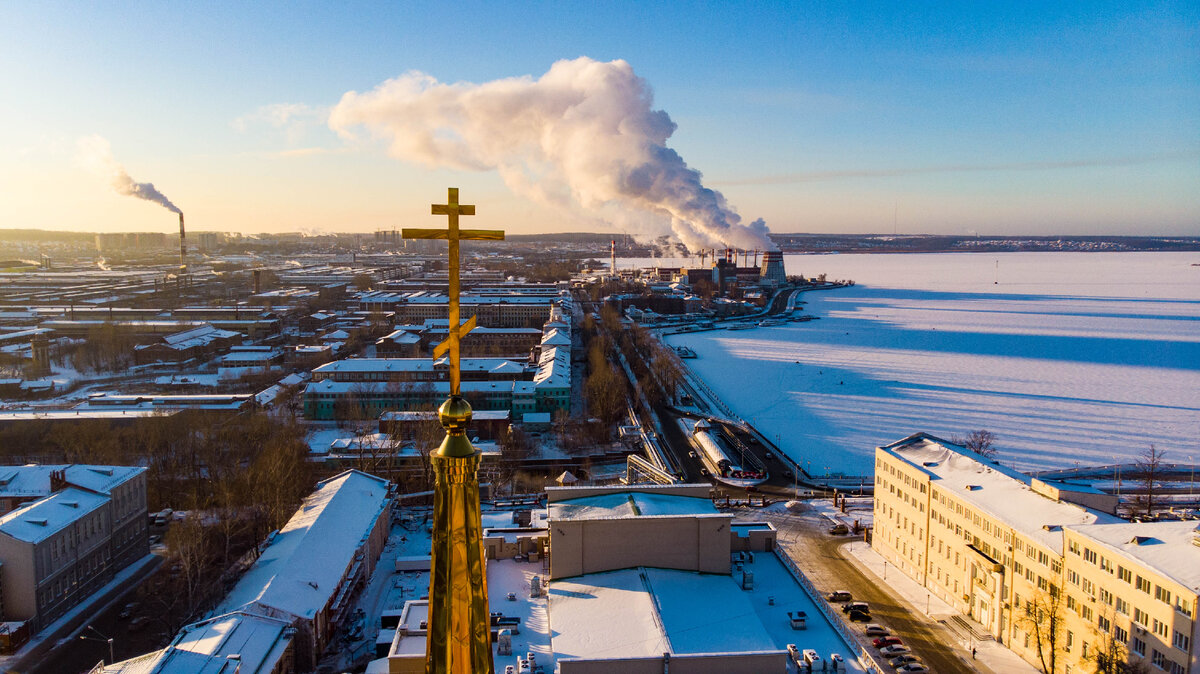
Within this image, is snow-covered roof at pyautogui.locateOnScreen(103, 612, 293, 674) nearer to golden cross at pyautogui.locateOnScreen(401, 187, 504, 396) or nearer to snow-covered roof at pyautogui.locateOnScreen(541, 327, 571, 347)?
golden cross at pyautogui.locateOnScreen(401, 187, 504, 396)

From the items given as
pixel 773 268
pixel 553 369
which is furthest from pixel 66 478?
pixel 773 268

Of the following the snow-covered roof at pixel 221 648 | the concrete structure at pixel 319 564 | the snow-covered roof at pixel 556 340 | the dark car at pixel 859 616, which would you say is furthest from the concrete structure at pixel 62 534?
the snow-covered roof at pixel 556 340

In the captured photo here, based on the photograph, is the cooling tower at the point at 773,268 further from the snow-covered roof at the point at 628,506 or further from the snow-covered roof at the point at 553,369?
the snow-covered roof at the point at 628,506

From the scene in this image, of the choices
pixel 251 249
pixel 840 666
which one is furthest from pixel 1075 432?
pixel 251 249

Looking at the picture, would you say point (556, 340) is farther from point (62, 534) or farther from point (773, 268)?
point (773, 268)

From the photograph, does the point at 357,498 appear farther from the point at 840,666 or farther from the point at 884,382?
the point at 884,382

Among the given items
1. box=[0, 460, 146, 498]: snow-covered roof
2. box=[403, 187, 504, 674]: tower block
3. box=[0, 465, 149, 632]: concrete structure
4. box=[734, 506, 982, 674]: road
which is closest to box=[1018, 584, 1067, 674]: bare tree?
box=[734, 506, 982, 674]: road

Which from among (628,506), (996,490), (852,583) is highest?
(628,506)
